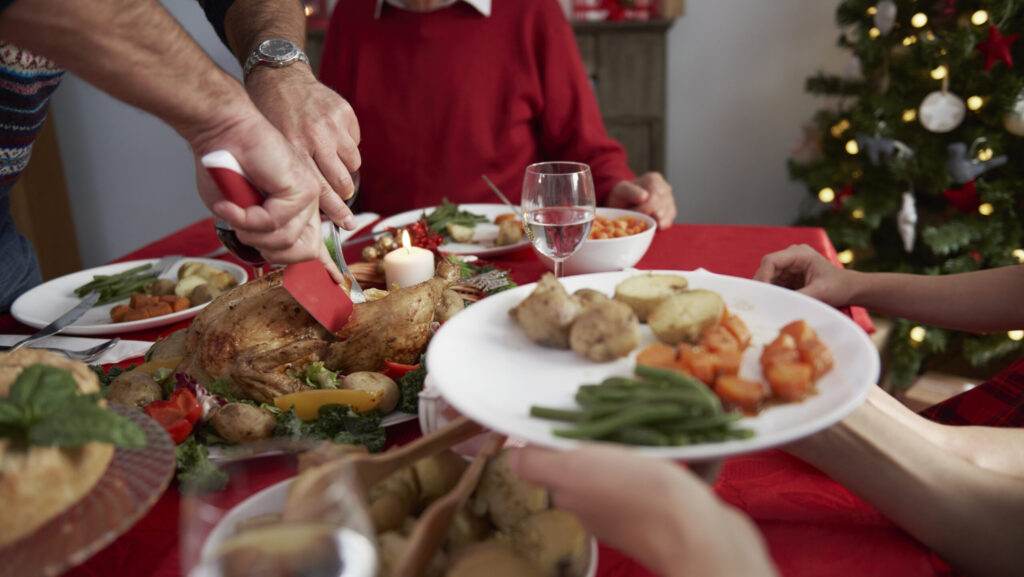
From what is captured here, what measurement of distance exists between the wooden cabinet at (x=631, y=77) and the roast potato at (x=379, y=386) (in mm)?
3896

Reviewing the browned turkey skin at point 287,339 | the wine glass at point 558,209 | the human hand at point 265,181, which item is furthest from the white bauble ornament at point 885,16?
the human hand at point 265,181

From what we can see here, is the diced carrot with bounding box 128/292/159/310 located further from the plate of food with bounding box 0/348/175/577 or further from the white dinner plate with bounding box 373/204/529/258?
the plate of food with bounding box 0/348/175/577

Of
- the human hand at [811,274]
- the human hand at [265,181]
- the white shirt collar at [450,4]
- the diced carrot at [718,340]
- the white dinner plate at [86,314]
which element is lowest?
the white dinner plate at [86,314]

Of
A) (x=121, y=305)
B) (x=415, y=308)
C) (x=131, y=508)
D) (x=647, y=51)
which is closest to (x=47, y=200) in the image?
(x=121, y=305)

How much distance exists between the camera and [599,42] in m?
4.54

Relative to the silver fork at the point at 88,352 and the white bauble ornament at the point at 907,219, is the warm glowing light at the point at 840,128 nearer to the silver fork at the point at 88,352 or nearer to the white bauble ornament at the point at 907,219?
the white bauble ornament at the point at 907,219

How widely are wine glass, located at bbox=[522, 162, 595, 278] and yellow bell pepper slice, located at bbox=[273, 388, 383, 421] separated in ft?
1.68

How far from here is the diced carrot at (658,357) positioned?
74 centimetres

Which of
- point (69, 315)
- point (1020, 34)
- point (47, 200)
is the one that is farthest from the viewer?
point (47, 200)

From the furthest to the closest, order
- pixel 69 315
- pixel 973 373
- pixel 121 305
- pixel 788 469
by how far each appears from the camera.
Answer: pixel 973 373 < pixel 121 305 < pixel 69 315 < pixel 788 469

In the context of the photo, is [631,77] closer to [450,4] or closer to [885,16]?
[885,16]

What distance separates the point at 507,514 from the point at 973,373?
12.7 ft

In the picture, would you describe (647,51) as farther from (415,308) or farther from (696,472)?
(696,472)

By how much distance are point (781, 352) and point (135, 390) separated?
979mm
